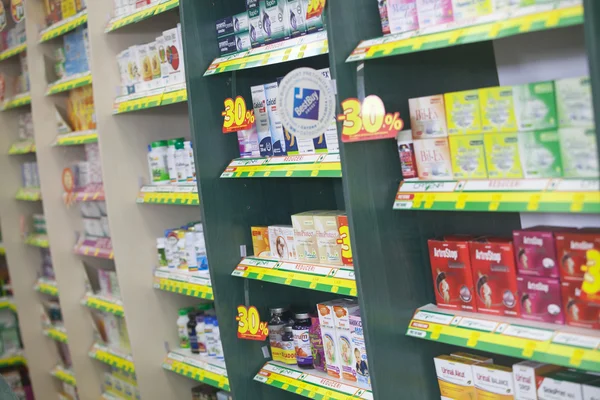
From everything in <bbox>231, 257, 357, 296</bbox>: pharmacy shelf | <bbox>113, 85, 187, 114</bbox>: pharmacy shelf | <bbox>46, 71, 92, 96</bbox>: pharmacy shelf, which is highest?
<bbox>46, 71, 92, 96</bbox>: pharmacy shelf

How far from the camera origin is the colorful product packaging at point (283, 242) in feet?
10.7

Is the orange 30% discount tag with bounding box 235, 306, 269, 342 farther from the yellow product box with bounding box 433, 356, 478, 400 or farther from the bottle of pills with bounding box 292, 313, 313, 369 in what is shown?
the yellow product box with bounding box 433, 356, 478, 400

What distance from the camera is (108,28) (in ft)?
14.1

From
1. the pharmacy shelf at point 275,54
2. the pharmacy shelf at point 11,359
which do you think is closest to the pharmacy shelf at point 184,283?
the pharmacy shelf at point 275,54

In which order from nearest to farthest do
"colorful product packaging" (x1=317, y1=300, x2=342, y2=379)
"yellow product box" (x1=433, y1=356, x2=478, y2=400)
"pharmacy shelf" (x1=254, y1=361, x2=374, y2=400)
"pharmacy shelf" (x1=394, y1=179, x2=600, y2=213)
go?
"pharmacy shelf" (x1=394, y1=179, x2=600, y2=213) → "yellow product box" (x1=433, y1=356, x2=478, y2=400) → "pharmacy shelf" (x1=254, y1=361, x2=374, y2=400) → "colorful product packaging" (x1=317, y1=300, x2=342, y2=379)

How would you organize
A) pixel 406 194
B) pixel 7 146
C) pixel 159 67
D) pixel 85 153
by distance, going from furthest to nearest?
pixel 7 146 → pixel 85 153 → pixel 159 67 → pixel 406 194

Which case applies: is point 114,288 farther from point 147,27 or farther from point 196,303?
point 147,27

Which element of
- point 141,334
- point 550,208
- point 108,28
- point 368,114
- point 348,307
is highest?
point 108,28

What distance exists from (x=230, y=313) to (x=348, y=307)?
0.75 metres

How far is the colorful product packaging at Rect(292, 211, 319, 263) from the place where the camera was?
3.12 metres

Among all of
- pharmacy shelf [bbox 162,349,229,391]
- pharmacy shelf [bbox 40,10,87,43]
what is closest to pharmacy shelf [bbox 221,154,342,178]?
pharmacy shelf [bbox 162,349,229,391]

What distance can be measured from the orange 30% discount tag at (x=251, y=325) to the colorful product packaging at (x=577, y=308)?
1516 mm

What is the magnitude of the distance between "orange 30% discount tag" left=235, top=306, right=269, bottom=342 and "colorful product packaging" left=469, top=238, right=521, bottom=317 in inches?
47.2

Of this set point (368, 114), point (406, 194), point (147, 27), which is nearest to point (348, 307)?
point (406, 194)
